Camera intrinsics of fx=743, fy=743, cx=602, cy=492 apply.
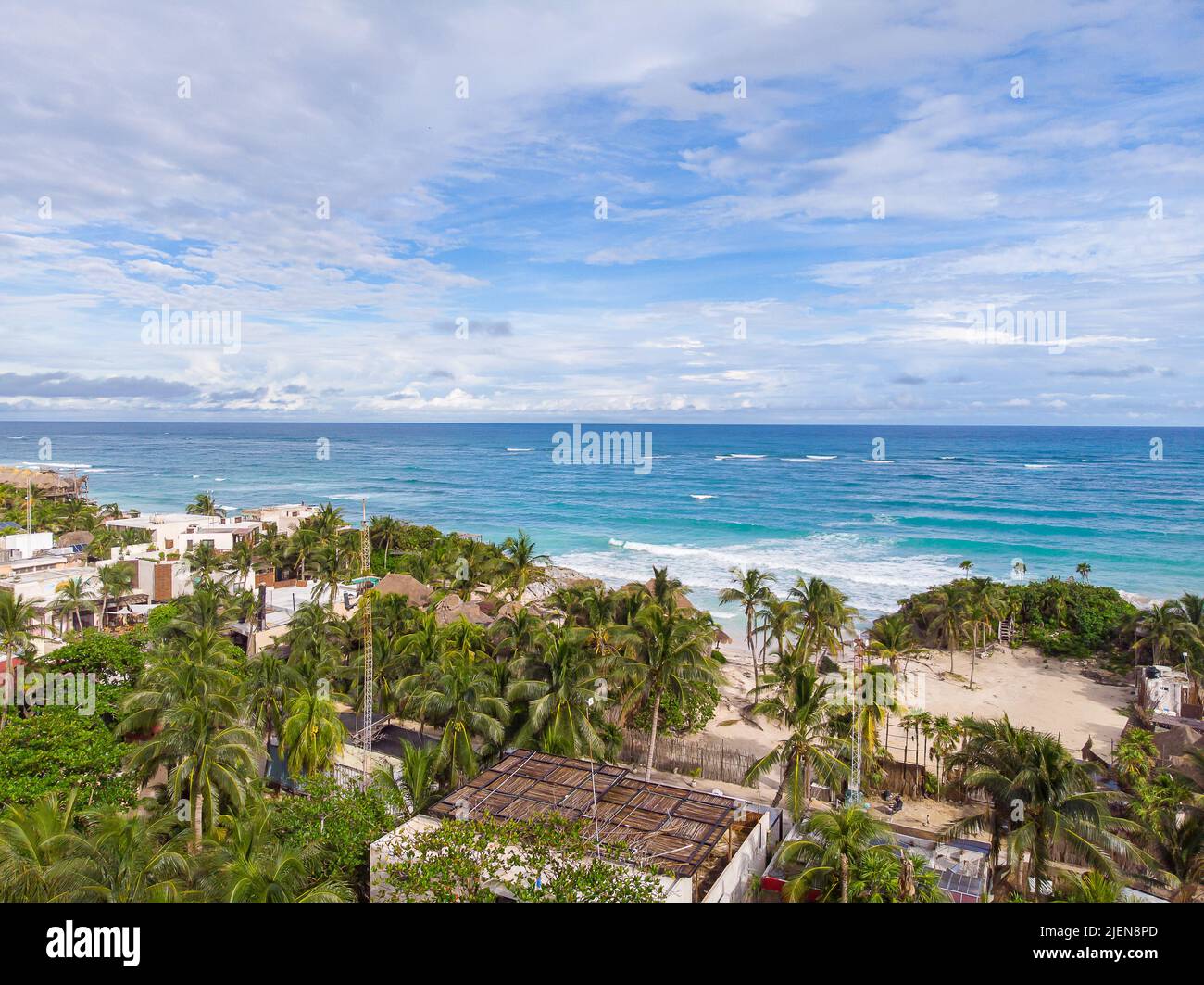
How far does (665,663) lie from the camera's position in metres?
22.0

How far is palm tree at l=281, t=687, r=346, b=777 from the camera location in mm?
19750

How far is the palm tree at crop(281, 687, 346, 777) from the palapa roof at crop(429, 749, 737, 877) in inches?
197

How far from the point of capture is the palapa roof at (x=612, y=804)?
1477 cm

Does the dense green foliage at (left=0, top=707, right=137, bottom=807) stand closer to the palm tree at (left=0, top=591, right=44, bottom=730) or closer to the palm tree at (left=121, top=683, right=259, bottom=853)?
the palm tree at (left=121, top=683, right=259, bottom=853)

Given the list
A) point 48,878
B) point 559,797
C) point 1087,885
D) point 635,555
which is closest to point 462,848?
point 559,797

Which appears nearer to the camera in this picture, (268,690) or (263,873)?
(263,873)

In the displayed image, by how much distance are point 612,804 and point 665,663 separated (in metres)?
5.87

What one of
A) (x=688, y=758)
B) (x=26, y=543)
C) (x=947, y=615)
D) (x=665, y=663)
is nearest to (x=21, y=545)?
(x=26, y=543)

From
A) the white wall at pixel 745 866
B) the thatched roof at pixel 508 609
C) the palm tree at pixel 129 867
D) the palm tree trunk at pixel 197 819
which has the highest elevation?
the palm tree at pixel 129 867

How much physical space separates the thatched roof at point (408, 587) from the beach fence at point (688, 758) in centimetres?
1686

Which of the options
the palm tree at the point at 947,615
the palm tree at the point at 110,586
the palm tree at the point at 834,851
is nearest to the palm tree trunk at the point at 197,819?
the palm tree at the point at 834,851

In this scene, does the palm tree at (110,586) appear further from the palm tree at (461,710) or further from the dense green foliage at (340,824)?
the dense green foliage at (340,824)

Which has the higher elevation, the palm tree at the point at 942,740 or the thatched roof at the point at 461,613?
the thatched roof at the point at 461,613

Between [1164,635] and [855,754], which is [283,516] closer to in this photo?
[855,754]
